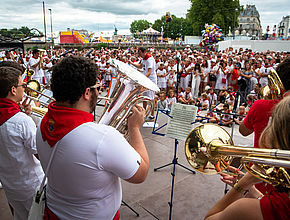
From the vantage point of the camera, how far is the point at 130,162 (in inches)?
42.2

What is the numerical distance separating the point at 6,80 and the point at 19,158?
2.24ft

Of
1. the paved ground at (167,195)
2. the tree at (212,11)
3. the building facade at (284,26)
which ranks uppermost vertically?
the building facade at (284,26)

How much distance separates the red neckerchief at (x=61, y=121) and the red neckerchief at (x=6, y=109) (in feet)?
2.48

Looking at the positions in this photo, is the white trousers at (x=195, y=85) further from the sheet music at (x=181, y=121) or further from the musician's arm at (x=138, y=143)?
the musician's arm at (x=138, y=143)

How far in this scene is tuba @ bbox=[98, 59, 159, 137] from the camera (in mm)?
1513

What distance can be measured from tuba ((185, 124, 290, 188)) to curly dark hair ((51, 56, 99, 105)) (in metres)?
0.91

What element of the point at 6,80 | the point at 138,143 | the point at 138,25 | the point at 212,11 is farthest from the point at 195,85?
the point at 138,25

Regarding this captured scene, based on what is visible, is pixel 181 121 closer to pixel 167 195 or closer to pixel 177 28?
pixel 167 195

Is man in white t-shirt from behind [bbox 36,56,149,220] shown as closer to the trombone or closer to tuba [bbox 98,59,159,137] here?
tuba [bbox 98,59,159,137]

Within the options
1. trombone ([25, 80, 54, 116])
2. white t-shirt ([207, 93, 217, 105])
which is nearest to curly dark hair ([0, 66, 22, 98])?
trombone ([25, 80, 54, 116])

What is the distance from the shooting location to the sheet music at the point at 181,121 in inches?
104

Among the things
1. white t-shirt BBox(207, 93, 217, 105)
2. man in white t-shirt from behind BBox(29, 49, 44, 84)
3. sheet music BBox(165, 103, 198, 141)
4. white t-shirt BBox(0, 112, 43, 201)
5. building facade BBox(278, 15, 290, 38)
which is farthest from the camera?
building facade BBox(278, 15, 290, 38)

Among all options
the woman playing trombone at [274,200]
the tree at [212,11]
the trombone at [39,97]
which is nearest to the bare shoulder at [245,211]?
the woman playing trombone at [274,200]

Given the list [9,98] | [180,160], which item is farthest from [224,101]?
[9,98]
